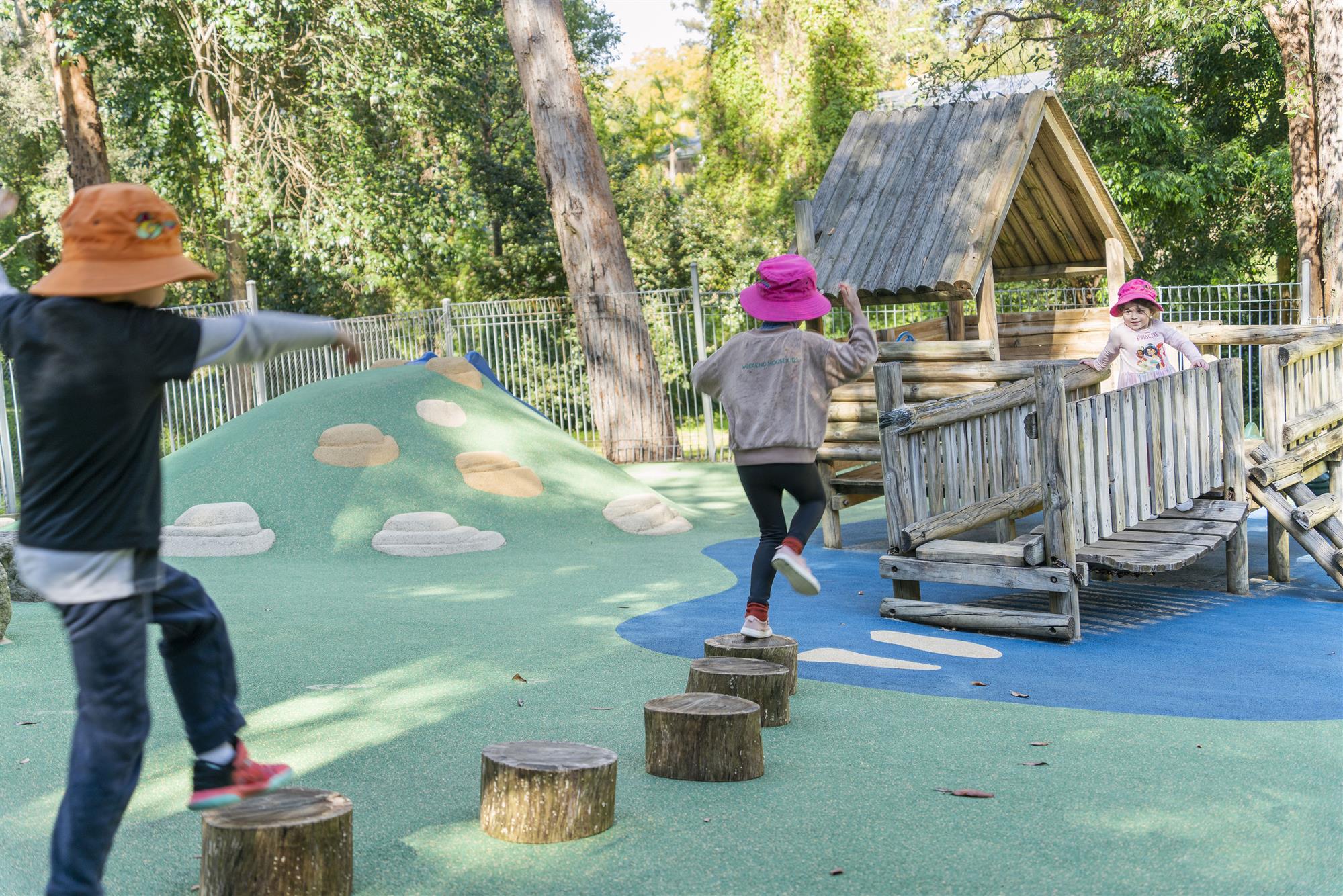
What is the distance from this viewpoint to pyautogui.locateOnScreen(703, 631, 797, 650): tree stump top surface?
5.11 m

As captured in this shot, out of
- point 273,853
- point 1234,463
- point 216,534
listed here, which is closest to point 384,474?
point 216,534

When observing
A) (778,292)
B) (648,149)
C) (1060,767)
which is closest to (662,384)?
(778,292)

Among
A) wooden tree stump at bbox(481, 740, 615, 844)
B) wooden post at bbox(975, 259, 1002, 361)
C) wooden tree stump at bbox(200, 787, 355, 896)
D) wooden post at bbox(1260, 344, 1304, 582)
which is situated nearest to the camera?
wooden tree stump at bbox(200, 787, 355, 896)

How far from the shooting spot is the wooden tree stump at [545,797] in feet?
11.2

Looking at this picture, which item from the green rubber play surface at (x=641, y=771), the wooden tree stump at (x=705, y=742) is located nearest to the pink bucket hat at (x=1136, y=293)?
the green rubber play surface at (x=641, y=771)

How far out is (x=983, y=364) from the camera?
27.1 feet

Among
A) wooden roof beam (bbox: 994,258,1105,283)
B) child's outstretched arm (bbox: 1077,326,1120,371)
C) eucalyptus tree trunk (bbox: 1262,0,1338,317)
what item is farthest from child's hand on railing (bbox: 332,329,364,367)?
eucalyptus tree trunk (bbox: 1262,0,1338,317)

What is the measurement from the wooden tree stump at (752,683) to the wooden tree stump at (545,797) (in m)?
1.20

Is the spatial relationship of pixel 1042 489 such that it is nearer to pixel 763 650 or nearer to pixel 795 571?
pixel 795 571

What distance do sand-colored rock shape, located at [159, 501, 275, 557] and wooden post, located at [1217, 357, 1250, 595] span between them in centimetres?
744

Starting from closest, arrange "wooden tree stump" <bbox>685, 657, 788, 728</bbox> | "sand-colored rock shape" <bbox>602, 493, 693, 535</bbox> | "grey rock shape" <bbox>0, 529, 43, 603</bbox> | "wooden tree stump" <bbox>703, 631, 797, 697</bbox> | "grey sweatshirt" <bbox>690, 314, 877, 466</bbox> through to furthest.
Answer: "wooden tree stump" <bbox>685, 657, 788, 728</bbox>
"wooden tree stump" <bbox>703, 631, 797, 697</bbox>
"grey sweatshirt" <bbox>690, 314, 877, 466</bbox>
"grey rock shape" <bbox>0, 529, 43, 603</bbox>
"sand-colored rock shape" <bbox>602, 493, 693, 535</bbox>

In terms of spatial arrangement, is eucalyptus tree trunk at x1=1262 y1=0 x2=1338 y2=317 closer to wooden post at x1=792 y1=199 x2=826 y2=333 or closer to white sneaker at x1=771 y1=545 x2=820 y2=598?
wooden post at x1=792 y1=199 x2=826 y2=333

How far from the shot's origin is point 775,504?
5.58m

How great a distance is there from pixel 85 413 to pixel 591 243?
561 inches
